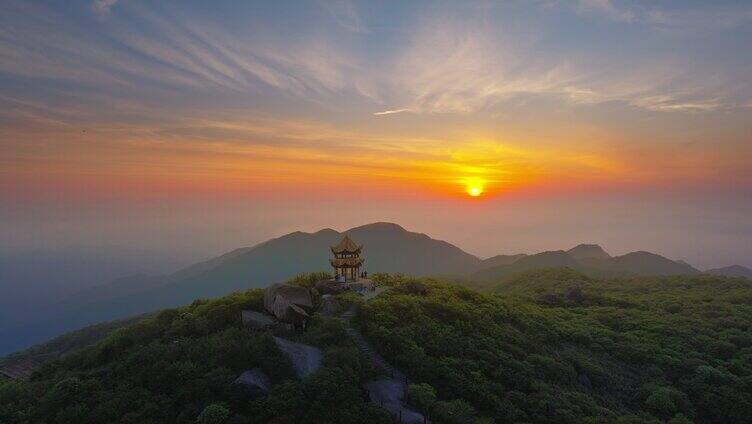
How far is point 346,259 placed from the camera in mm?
39125

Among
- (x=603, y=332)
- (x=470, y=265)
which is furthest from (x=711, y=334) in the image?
(x=470, y=265)

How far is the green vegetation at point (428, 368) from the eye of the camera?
1920 centimetres

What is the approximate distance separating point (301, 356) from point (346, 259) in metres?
16.9

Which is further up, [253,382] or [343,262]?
[343,262]

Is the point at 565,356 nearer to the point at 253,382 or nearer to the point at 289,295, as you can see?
the point at 289,295

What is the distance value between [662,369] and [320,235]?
176m

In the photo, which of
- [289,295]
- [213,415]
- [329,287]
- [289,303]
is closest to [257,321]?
[289,303]

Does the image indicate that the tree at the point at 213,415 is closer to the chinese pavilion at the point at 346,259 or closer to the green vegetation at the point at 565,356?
the green vegetation at the point at 565,356

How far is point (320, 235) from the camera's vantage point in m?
199

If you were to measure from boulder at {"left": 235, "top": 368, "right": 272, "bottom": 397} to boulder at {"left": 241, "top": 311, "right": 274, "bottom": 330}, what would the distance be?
19.3ft

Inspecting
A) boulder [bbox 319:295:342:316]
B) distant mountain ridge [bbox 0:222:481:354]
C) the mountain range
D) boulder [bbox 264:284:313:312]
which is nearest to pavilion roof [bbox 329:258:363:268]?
boulder [bbox 319:295:342:316]

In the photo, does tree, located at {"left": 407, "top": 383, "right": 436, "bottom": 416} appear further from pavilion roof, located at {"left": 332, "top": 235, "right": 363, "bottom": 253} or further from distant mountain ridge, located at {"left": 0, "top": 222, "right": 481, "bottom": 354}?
distant mountain ridge, located at {"left": 0, "top": 222, "right": 481, "bottom": 354}

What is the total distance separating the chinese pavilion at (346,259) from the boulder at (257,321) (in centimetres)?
1224

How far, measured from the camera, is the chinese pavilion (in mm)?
38938
